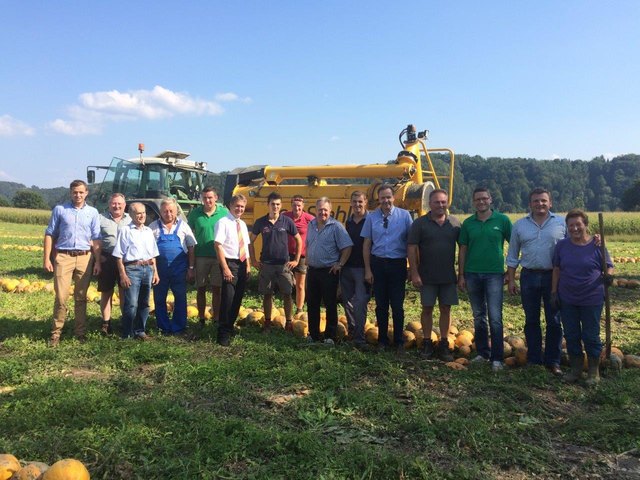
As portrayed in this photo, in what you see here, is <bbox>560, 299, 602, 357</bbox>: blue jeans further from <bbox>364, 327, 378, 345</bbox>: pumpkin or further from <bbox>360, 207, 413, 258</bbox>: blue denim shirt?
<bbox>364, 327, 378, 345</bbox>: pumpkin

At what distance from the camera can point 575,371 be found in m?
4.77

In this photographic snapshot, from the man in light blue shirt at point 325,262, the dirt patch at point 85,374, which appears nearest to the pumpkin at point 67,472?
the dirt patch at point 85,374

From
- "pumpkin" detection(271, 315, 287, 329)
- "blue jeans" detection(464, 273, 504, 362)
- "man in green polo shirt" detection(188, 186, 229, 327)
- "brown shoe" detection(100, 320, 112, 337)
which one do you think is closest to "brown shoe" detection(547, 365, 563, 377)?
"blue jeans" detection(464, 273, 504, 362)

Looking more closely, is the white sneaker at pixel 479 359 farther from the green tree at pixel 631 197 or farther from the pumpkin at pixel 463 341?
the green tree at pixel 631 197

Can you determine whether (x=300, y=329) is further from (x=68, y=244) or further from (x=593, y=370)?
(x=593, y=370)

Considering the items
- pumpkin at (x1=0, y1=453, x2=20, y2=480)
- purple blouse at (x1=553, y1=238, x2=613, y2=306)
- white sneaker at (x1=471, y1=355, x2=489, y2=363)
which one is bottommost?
white sneaker at (x1=471, y1=355, x2=489, y2=363)

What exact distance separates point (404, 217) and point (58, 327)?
4.12m

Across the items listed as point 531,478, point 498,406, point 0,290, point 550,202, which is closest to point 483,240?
point 550,202

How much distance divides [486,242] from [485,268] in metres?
0.26

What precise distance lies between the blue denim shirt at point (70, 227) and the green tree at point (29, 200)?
7949 cm

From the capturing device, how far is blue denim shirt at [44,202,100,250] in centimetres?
564

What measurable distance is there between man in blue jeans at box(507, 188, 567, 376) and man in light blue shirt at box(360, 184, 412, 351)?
113 centimetres

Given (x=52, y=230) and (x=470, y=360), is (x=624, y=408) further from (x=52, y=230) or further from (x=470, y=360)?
(x=52, y=230)

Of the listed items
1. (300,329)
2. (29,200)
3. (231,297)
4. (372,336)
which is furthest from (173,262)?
(29,200)
